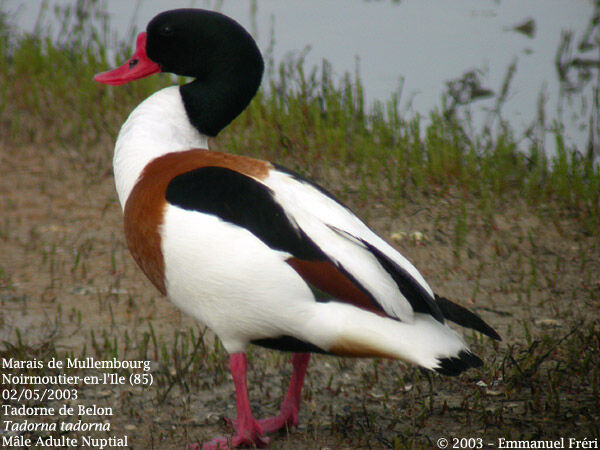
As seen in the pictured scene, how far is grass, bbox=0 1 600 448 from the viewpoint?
150 inches

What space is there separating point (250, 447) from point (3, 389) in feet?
3.92

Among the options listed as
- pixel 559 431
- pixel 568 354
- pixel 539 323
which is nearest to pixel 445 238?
pixel 539 323

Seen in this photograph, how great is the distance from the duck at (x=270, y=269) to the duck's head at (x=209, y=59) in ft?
1.03

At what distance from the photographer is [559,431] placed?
3.54m

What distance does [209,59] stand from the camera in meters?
3.84

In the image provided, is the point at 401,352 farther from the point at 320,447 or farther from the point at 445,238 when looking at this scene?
the point at 445,238

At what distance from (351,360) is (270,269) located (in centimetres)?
127

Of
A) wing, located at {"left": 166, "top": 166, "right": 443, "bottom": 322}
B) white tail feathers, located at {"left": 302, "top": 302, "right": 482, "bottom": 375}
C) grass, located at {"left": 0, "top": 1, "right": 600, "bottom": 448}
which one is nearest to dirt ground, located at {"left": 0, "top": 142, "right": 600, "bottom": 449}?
grass, located at {"left": 0, "top": 1, "right": 600, "bottom": 448}

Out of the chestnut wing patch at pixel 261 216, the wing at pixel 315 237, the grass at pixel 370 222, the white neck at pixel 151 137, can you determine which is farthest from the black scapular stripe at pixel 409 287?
the white neck at pixel 151 137

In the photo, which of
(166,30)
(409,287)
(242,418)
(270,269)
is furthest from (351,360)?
(166,30)

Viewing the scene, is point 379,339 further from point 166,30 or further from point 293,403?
point 166,30

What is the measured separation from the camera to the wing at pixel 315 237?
3.19 m

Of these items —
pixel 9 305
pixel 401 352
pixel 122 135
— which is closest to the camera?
pixel 401 352

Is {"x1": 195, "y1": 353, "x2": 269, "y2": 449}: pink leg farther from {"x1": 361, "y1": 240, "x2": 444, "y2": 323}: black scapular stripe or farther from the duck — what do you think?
{"x1": 361, "y1": 240, "x2": 444, "y2": 323}: black scapular stripe
